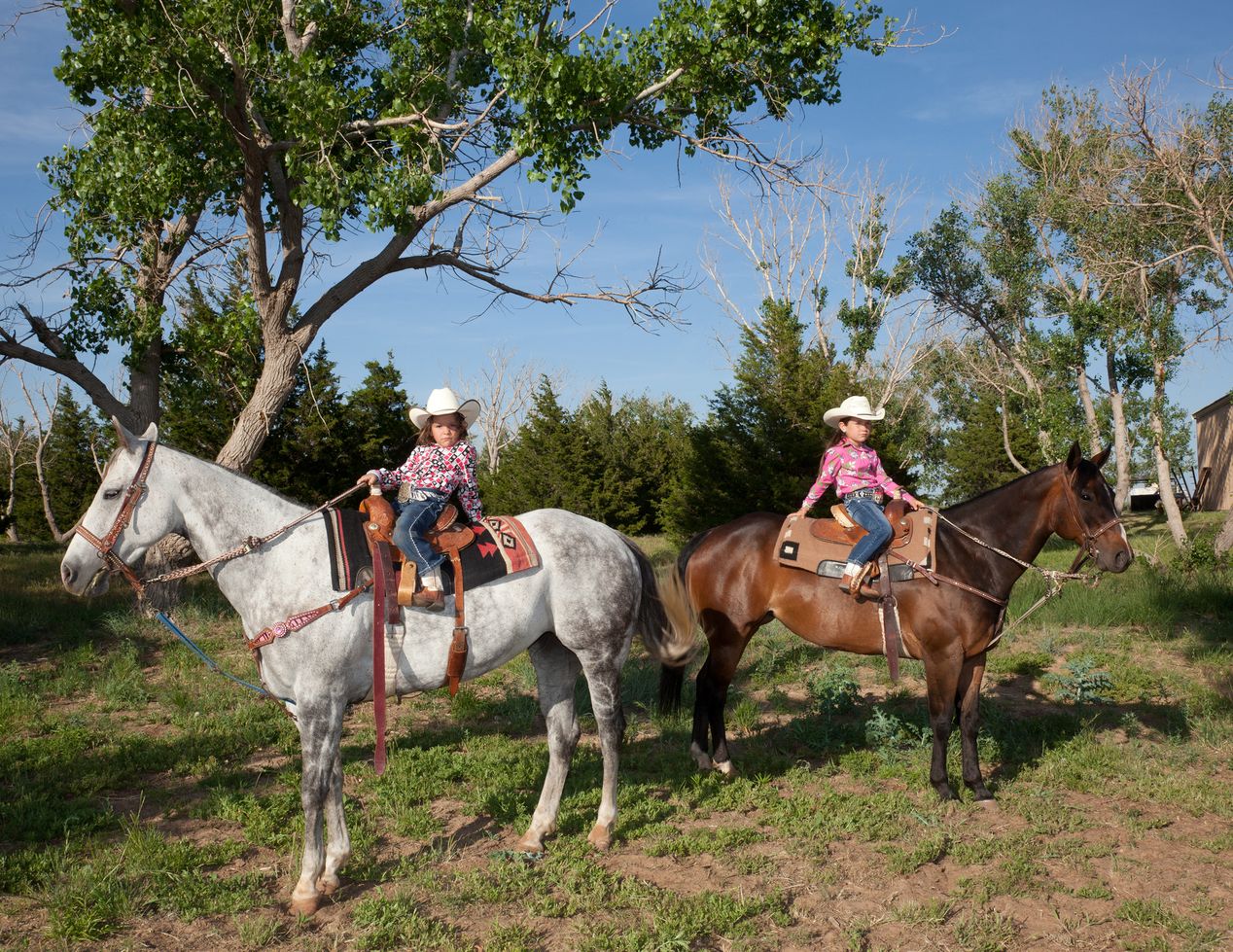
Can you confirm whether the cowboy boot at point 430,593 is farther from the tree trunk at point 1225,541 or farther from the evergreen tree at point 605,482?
the evergreen tree at point 605,482

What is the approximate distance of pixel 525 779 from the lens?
597cm

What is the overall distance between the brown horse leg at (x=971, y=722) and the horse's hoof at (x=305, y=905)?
432 cm

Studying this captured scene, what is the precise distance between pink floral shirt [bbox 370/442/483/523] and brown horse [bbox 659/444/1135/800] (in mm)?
1810

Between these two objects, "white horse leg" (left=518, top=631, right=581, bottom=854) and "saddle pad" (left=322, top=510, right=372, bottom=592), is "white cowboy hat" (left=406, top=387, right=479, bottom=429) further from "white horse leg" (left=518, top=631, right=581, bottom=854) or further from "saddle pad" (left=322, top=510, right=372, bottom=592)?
"white horse leg" (left=518, top=631, right=581, bottom=854)

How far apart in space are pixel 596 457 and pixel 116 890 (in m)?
25.2

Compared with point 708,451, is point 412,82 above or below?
above

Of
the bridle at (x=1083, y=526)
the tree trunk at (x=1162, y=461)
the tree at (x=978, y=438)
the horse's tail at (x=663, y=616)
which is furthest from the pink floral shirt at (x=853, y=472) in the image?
the tree at (x=978, y=438)

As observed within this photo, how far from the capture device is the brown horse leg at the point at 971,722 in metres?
5.81

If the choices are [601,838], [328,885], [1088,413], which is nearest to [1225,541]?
[1088,413]

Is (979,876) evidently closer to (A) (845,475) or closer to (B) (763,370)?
(A) (845,475)

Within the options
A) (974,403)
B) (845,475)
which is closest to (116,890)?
(845,475)

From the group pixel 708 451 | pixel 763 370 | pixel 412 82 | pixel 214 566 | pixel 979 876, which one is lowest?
pixel 979 876

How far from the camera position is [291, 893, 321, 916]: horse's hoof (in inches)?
165

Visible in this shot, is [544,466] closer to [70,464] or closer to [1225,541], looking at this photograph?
[1225,541]
